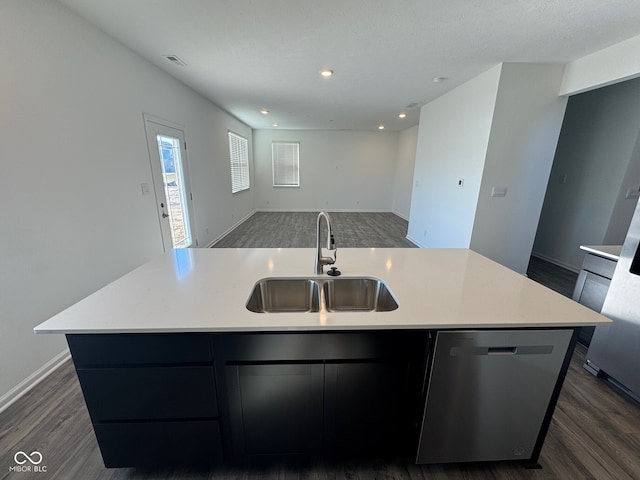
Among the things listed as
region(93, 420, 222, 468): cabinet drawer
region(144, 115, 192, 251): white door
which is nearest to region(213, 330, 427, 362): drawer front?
region(93, 420, 222, 468): cabinet drawer

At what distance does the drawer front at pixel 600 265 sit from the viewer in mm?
1939

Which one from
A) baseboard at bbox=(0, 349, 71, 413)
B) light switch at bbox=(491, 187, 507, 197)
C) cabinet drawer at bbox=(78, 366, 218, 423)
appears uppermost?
light switch at bbox=(491, 187, 507, 197)

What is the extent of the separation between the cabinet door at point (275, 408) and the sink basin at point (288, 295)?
391 millimetres

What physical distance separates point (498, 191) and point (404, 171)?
15.1ft

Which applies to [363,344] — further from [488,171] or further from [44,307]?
[488,171]

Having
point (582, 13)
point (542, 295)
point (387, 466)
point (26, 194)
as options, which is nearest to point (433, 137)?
point (582, 13)

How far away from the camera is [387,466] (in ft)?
4.29

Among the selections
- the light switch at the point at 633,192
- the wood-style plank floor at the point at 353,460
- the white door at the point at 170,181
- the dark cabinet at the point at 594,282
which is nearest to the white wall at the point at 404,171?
the light switch at the point at 633,192

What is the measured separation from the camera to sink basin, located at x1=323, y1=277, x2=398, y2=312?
1.45m

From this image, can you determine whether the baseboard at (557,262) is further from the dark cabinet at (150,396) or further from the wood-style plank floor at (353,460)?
the dark cabinet at (150,396)

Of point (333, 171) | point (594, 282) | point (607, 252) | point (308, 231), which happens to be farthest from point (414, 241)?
point (333, 171)

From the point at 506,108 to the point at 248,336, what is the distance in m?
3.74

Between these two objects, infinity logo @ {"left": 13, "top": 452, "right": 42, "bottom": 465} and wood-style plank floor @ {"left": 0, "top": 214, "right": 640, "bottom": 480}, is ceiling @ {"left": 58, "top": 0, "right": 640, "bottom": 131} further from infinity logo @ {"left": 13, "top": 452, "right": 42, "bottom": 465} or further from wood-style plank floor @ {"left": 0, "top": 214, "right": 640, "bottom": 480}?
infinity logo @ {"left": 13, "top": 452, "right": 42, "bottom": 465}

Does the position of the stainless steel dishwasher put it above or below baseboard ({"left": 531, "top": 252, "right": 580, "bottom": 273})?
above
